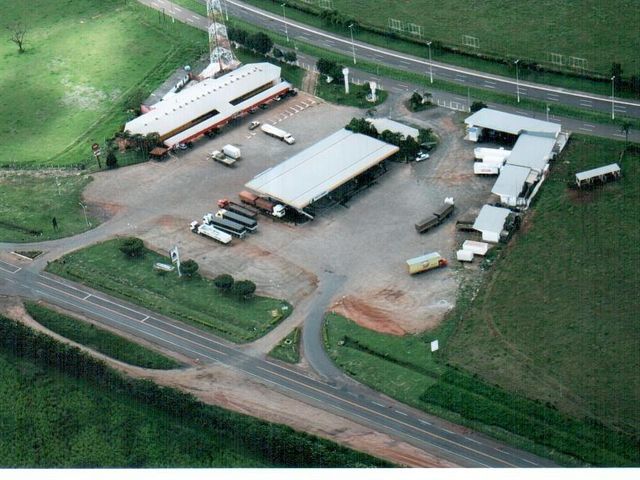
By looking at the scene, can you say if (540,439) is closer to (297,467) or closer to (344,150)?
(297,467)

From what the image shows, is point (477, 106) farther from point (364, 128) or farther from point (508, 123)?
point (364, 128)

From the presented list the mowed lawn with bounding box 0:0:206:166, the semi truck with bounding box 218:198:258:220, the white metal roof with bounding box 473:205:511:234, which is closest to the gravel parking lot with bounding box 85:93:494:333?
the semi truck with bounding box 218:198:258:220

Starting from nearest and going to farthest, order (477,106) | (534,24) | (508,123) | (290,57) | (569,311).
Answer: (569,311) < (508,123) < (477,106) < (290,57) < (534,24)

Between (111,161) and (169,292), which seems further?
(111,161)

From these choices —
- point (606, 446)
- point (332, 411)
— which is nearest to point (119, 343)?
point (332, 411)

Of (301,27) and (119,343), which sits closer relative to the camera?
(119,343)

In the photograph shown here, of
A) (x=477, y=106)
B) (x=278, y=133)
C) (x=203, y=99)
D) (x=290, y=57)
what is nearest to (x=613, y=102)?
(x=477, y=106)

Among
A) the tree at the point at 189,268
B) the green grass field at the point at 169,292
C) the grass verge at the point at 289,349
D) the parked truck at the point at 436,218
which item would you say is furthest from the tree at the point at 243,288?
the parked truck at the point at 436,218
